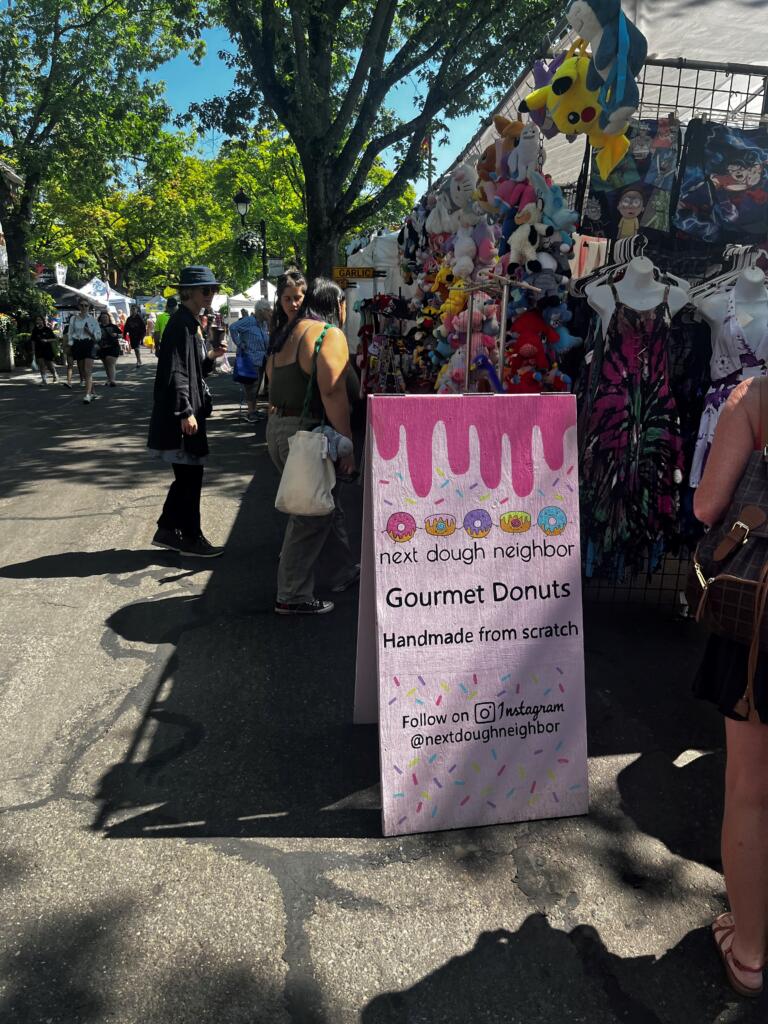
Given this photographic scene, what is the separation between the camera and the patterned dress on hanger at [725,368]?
3672 millimetres

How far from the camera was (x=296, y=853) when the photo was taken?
8.43 feet

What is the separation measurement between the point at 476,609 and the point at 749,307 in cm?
224

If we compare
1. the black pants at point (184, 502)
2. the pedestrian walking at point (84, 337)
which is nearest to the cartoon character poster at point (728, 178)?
the black pants at point (184, 502)

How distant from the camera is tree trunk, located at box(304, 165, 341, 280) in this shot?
513 inches

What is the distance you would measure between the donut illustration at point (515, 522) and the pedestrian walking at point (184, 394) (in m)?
3.09

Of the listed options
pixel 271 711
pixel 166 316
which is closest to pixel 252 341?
pixel 166 316

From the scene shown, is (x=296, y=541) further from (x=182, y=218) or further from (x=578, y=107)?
(x=182, y=218)

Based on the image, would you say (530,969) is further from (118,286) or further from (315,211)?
(118,286)

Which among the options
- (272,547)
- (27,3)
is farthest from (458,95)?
(27,3)

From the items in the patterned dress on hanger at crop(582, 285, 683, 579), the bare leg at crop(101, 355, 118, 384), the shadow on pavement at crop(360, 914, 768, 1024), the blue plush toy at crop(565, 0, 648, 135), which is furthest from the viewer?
the bare leg at crop(101, 355, 118, 384)

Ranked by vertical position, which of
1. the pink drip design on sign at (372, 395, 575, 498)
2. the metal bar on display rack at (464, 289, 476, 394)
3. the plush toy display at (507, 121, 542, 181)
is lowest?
the pink drip design on sign at (372, 395, 575, 498)

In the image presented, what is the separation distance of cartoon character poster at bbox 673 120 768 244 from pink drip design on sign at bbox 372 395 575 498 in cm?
247

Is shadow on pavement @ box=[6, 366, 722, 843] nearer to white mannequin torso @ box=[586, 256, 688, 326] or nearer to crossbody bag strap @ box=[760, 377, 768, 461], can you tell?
crossbody bag strap @ box=[760, 377, 768, 461]

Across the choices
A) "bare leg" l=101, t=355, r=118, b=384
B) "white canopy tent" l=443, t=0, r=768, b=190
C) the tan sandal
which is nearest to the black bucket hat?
"white canopy tent" l=443, t=0, r=768, b=190
